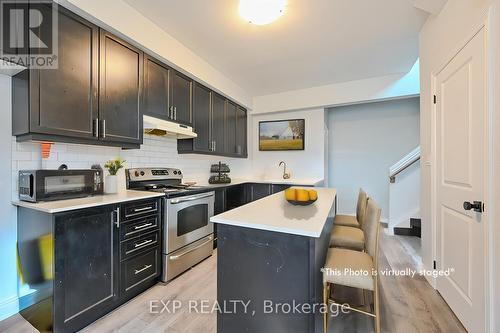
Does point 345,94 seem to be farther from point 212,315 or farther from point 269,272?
point 212,315

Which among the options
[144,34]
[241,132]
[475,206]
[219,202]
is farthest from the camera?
[241,132]

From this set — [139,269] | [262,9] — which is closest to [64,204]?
[139,269]

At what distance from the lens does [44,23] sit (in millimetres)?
1594

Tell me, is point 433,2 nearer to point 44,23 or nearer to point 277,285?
point 277,285

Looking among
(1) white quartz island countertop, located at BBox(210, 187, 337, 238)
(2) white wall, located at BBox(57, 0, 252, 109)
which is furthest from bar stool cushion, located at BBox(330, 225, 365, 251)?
(2) white wall, located at BBox(57, 0, 252, 109)

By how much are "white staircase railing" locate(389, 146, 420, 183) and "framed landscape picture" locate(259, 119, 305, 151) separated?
166 centimetres

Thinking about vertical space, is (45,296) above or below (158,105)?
below

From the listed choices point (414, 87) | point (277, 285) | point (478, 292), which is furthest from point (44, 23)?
point (414, 87)

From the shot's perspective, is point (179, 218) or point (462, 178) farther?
point (179, 218)

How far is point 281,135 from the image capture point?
15.5ft

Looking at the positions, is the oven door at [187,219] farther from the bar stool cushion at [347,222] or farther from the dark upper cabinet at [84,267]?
the bar stool cushion at [347,222]

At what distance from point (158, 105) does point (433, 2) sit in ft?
9.42

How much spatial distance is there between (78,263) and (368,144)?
196 inches

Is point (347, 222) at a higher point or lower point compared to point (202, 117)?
lower
